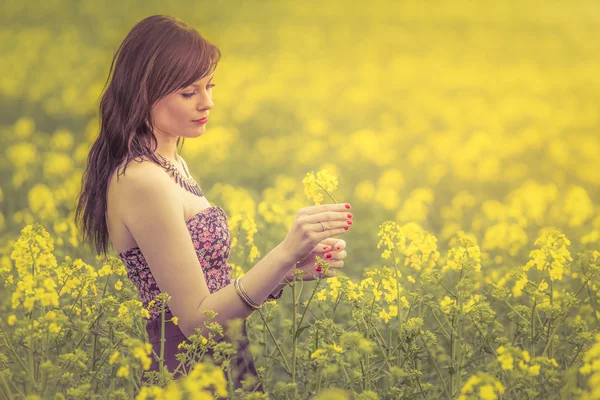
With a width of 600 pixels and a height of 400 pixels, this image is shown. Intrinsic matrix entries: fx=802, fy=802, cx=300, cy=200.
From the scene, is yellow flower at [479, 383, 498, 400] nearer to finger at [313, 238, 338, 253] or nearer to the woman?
the woman

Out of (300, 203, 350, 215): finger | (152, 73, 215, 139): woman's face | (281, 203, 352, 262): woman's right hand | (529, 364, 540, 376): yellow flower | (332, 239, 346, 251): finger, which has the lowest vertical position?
(529, 364, 540, 376): yellow flower

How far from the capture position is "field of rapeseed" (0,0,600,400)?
3514mm

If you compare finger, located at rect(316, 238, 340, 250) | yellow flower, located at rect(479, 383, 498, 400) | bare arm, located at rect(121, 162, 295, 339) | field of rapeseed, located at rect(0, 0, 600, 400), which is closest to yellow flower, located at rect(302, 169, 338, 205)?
field of rapeseed, located at rect(0, 0, 600, 400)

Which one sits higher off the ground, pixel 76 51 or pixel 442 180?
pixel 76 51

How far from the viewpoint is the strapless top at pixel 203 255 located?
7.45 feet

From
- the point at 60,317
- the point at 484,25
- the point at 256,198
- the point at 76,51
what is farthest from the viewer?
the point at 484,25

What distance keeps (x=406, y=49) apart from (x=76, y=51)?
13.0 ft

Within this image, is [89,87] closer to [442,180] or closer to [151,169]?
[442,180]

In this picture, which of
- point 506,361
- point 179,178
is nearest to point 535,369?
point 506,361

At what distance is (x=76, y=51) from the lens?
28.7 ft

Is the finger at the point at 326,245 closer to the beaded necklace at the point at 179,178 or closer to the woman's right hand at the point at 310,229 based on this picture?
the woman's right hand at the point at 310,229

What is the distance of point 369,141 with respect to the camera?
7.81 meters

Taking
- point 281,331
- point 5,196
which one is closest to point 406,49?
point 5,196

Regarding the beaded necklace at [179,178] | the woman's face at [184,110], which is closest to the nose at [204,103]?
the woman's face at [184,110]
